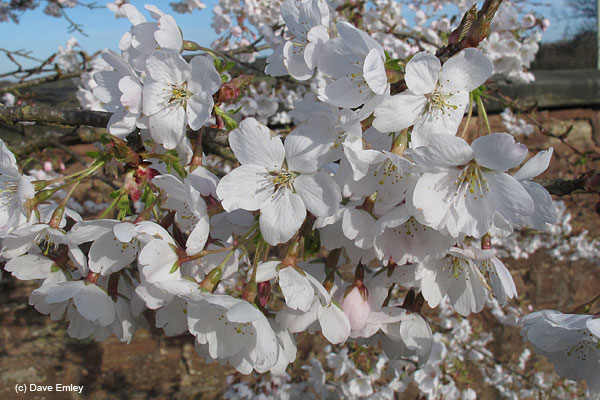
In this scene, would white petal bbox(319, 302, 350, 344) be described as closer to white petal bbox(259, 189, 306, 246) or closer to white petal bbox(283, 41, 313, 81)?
white petal bbox(259, 189, 306, 246)

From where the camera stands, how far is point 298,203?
0.60 m

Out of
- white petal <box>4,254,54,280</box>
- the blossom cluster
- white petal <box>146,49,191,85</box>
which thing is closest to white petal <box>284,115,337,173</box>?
the blossom cluster

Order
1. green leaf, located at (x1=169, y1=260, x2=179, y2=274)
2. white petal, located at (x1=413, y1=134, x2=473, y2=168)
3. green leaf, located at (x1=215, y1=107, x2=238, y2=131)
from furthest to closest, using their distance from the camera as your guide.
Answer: green leaf, located at (x1=215, y1=107, x2=238, y2=131) < green leaf, located at (x1=169, y1=260, x2=179, y2=274) < white petal, located at (x1=413, y1=134, x2=473, y2=168)

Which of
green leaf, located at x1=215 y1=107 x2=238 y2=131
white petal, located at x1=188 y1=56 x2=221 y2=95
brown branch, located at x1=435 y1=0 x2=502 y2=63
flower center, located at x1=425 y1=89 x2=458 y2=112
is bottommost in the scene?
green leaf, located at x1=215 y1=107 x2=238 y2=131

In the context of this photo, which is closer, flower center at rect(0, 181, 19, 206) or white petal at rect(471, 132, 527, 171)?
white petal at rect(471, 132, 527, 171)

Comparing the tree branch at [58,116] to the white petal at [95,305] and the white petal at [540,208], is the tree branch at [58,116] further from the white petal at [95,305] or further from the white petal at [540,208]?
the white petal at [540,208]

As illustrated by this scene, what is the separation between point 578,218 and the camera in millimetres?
3742

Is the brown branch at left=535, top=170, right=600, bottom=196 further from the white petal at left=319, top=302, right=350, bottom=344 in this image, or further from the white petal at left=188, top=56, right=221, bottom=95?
the white petal at left=188, top=56, right=221, bottom=95

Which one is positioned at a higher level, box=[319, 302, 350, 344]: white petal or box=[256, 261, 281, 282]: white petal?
box=[256, 261, 281, 282]: white petal

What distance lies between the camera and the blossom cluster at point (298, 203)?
570 millimetres

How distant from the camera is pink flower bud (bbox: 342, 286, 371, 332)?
685 mm

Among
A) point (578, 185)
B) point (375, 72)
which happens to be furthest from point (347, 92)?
point (578, 185)

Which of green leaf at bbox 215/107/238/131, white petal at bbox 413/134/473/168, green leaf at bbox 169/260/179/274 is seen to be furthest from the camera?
green leaf at bbox 215/107/238/131

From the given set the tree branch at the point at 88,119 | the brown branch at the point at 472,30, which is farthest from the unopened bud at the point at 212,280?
the brown branch at the point at 472,30
